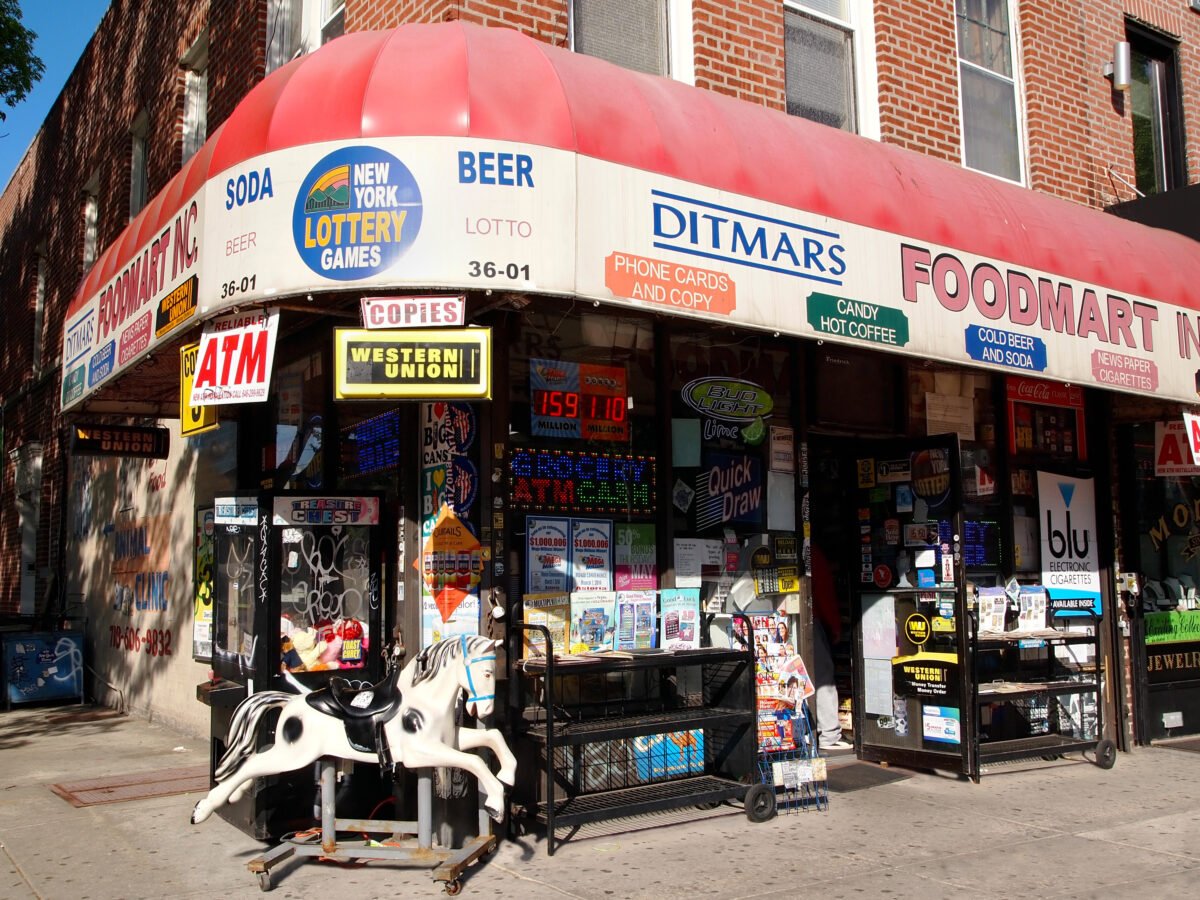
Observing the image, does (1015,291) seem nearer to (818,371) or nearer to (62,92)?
(818,371)

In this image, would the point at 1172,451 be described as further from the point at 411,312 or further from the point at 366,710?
the point at 366,710

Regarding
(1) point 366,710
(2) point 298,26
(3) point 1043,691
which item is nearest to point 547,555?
(1) point 366,710

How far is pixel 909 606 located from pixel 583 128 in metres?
4.75

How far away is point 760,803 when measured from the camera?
709 centimetres

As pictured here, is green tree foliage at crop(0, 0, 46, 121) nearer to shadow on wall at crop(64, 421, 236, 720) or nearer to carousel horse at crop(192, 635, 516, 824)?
shadow on wall at crop(64, 421, 236, 720)

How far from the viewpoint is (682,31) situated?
877 cm

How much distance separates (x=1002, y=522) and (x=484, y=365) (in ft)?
18.7

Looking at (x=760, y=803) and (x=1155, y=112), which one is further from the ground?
(x=1155, y=112)

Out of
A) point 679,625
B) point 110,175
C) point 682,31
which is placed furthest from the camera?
point 110,175

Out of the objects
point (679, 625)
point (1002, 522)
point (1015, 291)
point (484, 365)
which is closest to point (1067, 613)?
point (1002, 522)

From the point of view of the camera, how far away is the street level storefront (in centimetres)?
592

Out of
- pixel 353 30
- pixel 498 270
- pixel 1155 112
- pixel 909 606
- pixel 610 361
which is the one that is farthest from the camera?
pixel 1155 112

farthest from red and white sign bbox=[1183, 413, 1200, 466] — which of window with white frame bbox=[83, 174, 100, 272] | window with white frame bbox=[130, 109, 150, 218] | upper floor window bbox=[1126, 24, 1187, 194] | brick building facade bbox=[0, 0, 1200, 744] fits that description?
window with white frame bbox=[83, 174, 100, 272]

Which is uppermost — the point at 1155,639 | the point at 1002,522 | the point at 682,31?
the point at 682,31
